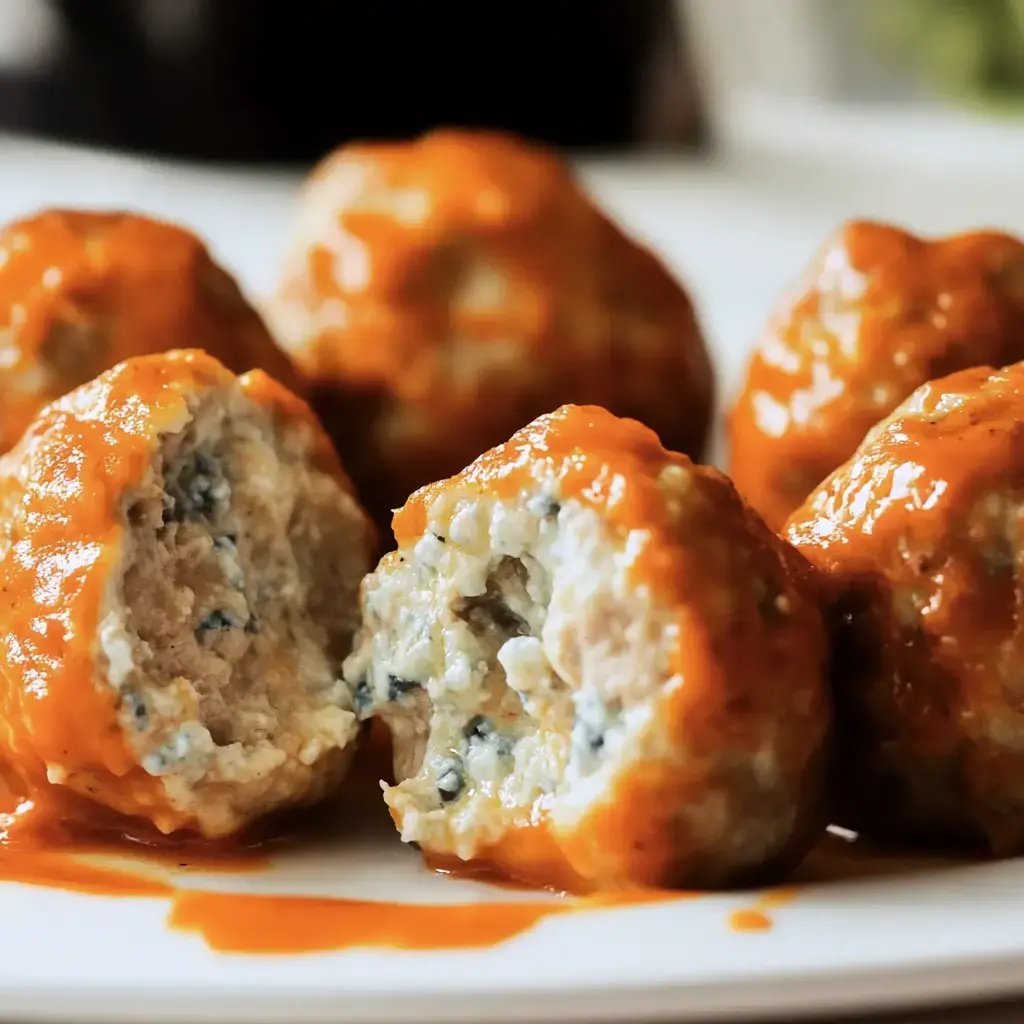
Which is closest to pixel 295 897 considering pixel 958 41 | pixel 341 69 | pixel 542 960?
pixel 542 960

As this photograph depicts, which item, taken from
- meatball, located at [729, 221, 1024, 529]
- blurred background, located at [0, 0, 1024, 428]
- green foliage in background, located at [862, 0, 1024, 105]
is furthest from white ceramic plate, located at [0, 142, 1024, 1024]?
green foliage in background, located at [862, 0, 1024, 105]

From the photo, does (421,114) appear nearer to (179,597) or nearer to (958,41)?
(958,41)

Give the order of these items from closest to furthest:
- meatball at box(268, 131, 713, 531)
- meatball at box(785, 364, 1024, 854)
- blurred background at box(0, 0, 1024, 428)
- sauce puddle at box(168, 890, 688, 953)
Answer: sauce puddle at box(168, 890, 688, 953) < meatball at box(785, 364, 1024, 854) < meatball at box(268, 131, 713, 531) < blurred background at box(0, 0, 1024, 428)

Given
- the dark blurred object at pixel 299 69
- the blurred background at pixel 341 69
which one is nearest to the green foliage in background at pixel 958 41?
the blurred background at pixel 341 69

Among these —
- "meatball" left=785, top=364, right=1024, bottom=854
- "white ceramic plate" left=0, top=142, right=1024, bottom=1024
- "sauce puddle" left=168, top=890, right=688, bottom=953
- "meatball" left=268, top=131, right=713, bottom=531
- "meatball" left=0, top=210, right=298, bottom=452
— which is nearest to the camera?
"white ceramic plate" left=0, top=142, right=1024, bottom=1024

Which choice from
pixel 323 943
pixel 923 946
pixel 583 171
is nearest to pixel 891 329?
pixel 923 946

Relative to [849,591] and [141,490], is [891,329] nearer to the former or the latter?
[849,591]

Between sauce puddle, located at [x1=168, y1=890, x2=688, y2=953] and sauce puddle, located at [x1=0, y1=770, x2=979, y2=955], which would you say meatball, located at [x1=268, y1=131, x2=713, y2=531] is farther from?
sauce puddle, located at [x1=168, y1=890, x2=688, y2=953]
